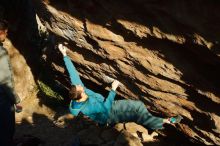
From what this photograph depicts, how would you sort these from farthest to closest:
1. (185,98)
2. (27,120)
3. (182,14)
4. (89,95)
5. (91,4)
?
(27,120) → (89,95) → (185,98) → (91,4) → (182,14)

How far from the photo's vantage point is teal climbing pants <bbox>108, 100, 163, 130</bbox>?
6.49 metres

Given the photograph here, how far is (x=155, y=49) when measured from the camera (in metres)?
5.44

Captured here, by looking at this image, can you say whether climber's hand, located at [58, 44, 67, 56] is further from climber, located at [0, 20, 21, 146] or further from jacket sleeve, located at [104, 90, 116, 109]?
jacket sleeve, located at [104, 90, 116, 109]

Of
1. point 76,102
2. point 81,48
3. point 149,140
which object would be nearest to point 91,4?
point 81,48

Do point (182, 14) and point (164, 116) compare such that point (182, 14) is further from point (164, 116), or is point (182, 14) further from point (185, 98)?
point (164, 116)

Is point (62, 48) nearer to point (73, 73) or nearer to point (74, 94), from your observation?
point (73, 73)

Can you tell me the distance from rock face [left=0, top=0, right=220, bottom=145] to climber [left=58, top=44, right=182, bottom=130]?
155 millimetres

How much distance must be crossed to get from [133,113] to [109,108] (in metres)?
0.45

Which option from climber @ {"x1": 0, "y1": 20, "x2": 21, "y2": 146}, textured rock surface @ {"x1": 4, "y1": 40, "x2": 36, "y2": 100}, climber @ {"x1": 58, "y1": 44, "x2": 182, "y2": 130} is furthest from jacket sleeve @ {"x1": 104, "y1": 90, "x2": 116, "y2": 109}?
textured rock surface @ {"x1": 4, "y1": 40, "x2": 36, "y2": 100}

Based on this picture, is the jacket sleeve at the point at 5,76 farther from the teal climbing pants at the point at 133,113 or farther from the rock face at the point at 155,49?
the teal climbing pants at the point at 133,113

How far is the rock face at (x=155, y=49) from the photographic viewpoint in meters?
4.72

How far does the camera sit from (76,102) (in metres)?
5.96

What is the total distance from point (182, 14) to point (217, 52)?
2.07 feet

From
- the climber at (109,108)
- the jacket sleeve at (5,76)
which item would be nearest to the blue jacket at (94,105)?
the climber at (109,108)
